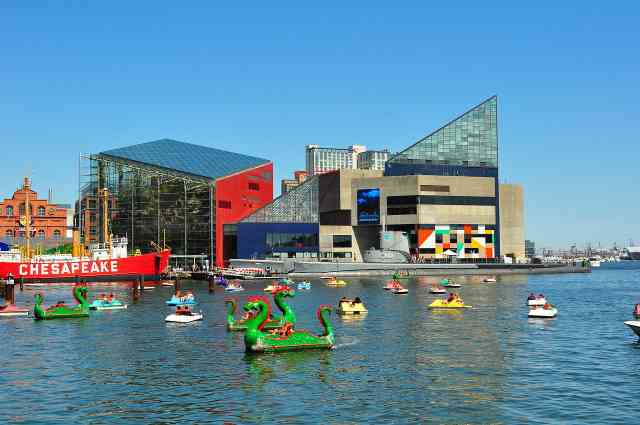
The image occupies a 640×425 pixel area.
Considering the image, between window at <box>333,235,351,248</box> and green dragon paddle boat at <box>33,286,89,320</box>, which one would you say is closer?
green dragon paddle boat at <box>33,286,89,320</box>

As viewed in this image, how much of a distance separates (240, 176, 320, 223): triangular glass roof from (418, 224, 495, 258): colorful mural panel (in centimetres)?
2963

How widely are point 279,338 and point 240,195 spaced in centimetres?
13624

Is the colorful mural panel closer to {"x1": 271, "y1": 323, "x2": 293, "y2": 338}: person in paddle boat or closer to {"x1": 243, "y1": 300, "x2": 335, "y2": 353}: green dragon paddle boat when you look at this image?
{"x1": 243, "y1": 300, "x2": 335, "y2": 353}: green dragon paddle boat

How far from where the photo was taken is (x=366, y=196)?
620 ft

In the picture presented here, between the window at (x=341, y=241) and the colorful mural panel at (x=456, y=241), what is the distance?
18.8m

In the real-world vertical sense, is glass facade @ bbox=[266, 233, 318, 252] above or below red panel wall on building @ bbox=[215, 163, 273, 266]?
below

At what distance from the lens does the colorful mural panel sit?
184 meters

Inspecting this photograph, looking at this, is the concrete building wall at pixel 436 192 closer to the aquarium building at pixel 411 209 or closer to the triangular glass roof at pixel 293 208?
the aquarium building at pixel 411 209

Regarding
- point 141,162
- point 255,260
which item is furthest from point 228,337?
point 141,162

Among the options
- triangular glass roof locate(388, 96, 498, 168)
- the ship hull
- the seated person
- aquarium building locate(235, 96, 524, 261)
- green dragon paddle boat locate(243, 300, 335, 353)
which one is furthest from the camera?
triangular glass roof locate(388, 96, 498, 168)

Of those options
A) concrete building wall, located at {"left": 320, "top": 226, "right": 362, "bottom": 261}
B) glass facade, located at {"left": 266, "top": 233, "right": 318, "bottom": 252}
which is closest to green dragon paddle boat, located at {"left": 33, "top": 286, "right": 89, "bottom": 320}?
glass facade, located at {"left": 266, "top": 233, "right": 318, "bottom": 252}

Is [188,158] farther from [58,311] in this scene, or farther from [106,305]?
[58,311]

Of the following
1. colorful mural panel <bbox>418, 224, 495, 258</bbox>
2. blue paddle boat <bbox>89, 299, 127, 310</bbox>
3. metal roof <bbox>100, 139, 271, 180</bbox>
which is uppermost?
metal roof <bbox>100, 139, 271, 180</bbox>

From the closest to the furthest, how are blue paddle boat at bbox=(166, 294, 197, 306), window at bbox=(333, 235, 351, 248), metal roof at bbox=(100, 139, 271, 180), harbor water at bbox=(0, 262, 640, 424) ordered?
harbor water at bbox=(0, 262, 640, 424) < blue paddle boat at bbox=(166, 294, 197, 306) < metal roof at bbox=(100, 139, 271, 180) < window at bbox=(333, 235, 351, 248)
